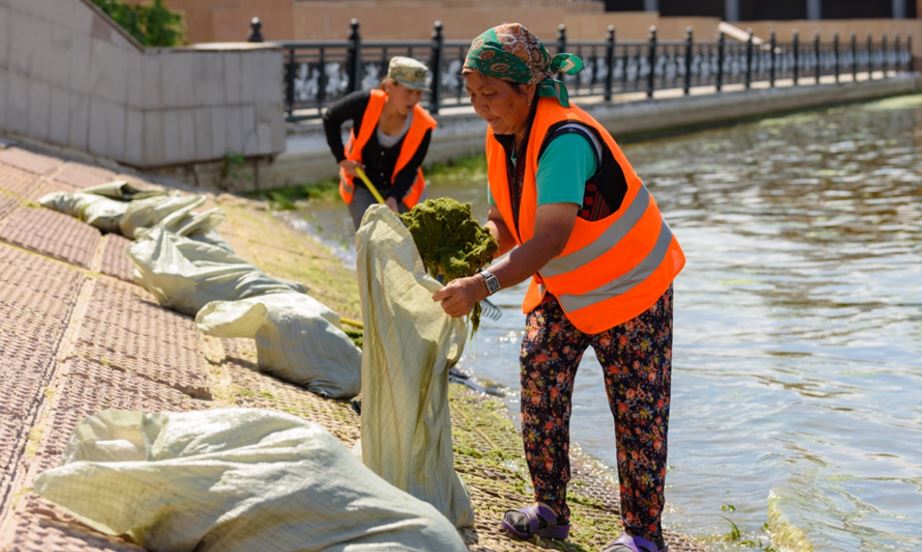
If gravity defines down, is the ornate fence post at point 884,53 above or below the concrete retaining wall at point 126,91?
above

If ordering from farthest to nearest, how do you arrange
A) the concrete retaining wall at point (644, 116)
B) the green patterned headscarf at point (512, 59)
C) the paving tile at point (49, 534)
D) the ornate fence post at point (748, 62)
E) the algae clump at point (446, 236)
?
1. the ornate fence post at point (748, 62)
2. the concrete retaining wall at point (644, 116)
3. the algae clump at point (446, 236)
4. the green patterned headscarf at point (512, 59)
5. the paving tile at point (49, 534)

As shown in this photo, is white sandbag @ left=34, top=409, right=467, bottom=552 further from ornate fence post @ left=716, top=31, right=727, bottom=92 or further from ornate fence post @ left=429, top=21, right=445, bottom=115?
ornate fence post @ left=716, top=31, right=727, bottom=92

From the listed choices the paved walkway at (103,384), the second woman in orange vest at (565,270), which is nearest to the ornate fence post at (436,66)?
the paved walkway at (103,384)

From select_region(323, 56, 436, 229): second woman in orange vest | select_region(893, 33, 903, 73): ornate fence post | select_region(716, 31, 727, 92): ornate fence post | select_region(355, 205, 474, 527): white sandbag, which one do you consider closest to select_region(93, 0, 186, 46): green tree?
select_region(323, 56, 436, 229): second woman in orange vest

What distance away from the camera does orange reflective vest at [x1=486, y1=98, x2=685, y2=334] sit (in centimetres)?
410

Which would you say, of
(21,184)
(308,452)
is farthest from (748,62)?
(308,452)

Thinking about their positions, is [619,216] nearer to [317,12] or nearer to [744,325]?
[744,325]

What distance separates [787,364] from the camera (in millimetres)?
7812

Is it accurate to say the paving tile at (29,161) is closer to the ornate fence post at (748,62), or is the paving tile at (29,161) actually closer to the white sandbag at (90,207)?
the white sandbag at (90,207)

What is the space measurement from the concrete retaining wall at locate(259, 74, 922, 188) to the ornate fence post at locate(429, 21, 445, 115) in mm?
302

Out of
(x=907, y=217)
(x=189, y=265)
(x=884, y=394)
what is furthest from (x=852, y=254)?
(x=189, y=265)

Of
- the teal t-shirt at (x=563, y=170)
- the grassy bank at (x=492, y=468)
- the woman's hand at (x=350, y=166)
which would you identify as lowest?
the grassy bank at (x=492, y=468)

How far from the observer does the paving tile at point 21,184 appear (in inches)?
348

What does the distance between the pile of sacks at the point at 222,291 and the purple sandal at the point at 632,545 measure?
5.67 ft
